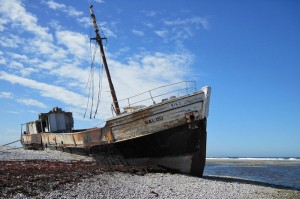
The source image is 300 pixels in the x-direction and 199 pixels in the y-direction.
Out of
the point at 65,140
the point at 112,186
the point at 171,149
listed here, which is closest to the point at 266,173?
the point at 171,149

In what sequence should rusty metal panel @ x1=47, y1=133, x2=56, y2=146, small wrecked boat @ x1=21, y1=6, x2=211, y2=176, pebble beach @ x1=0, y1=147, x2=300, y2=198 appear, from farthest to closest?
rusty metal panel @ x1=47, y1=133, x2=56, y2=146 < small wrecked boat @ x1=21, y1=6, x2=211, y2=176 < pebble beach @ x1=0, y1=147, x2=300, y2=198

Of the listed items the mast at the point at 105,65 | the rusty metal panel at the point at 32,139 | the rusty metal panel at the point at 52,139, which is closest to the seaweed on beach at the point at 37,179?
the mast at the point at 105,65

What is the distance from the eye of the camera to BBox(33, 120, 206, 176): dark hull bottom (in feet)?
61.2

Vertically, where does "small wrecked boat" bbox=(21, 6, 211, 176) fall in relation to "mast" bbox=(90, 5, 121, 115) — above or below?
below

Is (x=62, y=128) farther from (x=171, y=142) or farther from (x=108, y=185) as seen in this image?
(x=108, y=185)

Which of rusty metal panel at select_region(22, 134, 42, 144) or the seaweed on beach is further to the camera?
rusty metal panel at select_region(22, 134, 42, 144)

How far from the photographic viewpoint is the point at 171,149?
1889cm

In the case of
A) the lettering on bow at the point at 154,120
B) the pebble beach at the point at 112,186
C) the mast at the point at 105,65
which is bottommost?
the pebble beach at the point at 112,186

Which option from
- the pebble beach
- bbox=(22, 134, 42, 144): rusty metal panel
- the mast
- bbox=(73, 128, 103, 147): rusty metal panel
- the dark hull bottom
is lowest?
the pebble beach

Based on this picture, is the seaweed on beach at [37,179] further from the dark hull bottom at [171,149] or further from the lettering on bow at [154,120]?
the lettering on bow at [154,120]

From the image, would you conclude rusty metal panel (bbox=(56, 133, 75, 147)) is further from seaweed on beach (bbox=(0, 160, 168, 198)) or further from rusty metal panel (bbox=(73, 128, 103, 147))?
seaweed on beach (bbox=(0, 160, 168, 198))

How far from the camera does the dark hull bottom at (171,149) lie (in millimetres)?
18656

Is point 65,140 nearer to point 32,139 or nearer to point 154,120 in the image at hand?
point 32,139

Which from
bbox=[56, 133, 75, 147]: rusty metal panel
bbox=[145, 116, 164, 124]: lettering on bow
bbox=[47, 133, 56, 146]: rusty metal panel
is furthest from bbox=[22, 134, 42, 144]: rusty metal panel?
bbox=[145, 116, 164, 124]: lettering on bow
